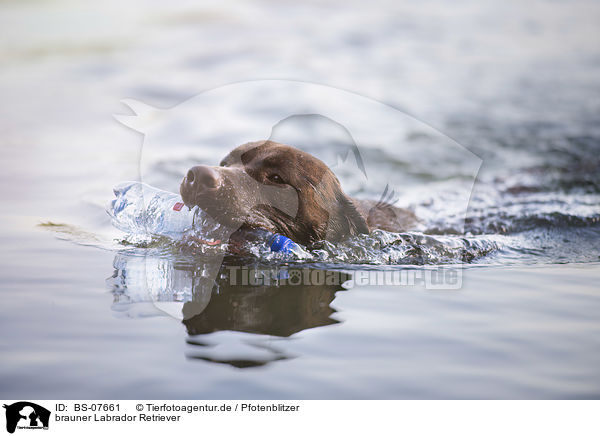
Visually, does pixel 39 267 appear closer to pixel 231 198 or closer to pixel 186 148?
pixel 231 198

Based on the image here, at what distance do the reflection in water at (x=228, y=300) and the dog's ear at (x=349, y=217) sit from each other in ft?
1.66

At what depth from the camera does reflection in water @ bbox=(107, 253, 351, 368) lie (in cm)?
267

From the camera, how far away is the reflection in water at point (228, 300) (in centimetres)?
267

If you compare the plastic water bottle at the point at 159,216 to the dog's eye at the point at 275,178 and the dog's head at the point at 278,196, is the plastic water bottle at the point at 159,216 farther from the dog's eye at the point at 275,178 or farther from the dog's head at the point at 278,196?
the dog's eye at the point at 275,178

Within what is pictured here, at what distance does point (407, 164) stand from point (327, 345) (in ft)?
23.4

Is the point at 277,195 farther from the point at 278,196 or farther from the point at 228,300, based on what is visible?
the point at 228,300
